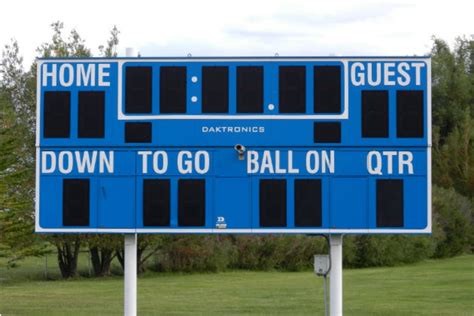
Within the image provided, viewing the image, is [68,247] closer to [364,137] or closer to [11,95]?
[11,95]

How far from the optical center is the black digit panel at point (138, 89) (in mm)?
17391

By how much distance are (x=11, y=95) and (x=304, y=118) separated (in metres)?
31.7

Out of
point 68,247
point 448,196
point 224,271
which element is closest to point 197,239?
point 224,271

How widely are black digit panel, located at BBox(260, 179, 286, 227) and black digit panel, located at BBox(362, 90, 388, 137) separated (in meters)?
1.65

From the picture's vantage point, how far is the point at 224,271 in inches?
1987

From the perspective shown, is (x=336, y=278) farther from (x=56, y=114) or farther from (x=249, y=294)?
(x=249, y=294)

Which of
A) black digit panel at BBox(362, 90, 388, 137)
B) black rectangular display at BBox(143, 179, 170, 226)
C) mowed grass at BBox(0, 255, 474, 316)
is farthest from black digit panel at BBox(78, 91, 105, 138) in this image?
mowed grass at BBox(0, 255, 474, 316)

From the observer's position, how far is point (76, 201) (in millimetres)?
17344

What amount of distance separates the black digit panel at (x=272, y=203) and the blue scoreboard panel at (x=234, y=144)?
2 centimetres

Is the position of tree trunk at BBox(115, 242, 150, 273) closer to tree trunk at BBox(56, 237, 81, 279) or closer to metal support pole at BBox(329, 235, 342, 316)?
tree trunk at BBox(56, 237, 81, 279)

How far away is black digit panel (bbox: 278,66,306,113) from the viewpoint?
1730cm

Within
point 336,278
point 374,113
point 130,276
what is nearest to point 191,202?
point 130,276

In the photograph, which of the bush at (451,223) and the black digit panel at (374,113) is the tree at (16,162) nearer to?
the black digit panel at (374,113)

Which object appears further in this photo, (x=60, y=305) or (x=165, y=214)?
(x=60, y=305)
